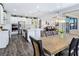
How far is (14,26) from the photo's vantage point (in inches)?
80.0

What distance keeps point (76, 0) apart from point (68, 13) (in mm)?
310

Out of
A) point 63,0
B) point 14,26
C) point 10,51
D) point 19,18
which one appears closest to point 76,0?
point 63,0

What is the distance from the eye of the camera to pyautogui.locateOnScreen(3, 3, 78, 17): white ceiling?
1.97 metres

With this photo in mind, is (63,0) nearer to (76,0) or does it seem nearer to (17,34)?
(76,0)

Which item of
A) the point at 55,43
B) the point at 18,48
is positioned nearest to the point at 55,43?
the point at 55,43

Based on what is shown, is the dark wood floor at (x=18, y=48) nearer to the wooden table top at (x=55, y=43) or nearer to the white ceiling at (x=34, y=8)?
the wooden table top at (x=55, y=43)

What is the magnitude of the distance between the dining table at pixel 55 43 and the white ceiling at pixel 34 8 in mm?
486

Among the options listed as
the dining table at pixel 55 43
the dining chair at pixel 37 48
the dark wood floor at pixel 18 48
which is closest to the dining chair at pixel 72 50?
the dining table at pixel 55 43

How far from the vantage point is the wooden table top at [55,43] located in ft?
6.47

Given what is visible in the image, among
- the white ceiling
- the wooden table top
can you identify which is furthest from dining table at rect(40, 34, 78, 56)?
the white ceiling

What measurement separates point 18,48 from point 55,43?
0.70 m

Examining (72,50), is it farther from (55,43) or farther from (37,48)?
(37,48)

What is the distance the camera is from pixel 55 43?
2.13 metres

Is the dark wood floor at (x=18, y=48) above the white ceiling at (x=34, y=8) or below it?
below
